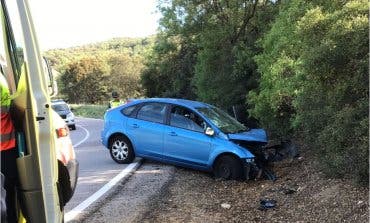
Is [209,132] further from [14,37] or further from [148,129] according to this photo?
[14,37]

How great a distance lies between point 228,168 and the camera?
412 inches

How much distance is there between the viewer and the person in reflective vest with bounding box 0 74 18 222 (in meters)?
3.92

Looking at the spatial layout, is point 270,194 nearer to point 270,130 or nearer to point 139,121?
point 139,121

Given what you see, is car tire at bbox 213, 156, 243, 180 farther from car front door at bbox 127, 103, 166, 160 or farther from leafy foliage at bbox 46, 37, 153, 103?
leafy foliage at bbox 46, 37, 153, 103

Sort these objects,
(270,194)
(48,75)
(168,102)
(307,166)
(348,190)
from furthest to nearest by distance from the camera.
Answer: (168,102) → (307,166) → (270,194) → (348,190) → (48,75)

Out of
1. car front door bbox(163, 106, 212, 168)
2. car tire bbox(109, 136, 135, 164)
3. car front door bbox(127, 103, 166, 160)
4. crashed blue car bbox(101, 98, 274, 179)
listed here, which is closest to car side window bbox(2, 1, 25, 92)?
crashed blue car bbox(101, 98, 274, 179)

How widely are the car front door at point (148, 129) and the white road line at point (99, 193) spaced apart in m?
0.47

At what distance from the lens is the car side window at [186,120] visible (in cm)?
1109

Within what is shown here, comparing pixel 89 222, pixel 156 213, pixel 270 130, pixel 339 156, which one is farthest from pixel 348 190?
pixel 270 130

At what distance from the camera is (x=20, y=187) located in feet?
13.4

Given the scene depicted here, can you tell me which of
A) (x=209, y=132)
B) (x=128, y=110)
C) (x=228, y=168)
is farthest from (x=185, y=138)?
(x=128, y=110)

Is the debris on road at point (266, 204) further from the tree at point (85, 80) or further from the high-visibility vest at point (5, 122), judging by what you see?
the tree at point (85, 80)

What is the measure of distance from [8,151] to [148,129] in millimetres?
7655

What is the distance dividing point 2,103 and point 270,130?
11375 mm
